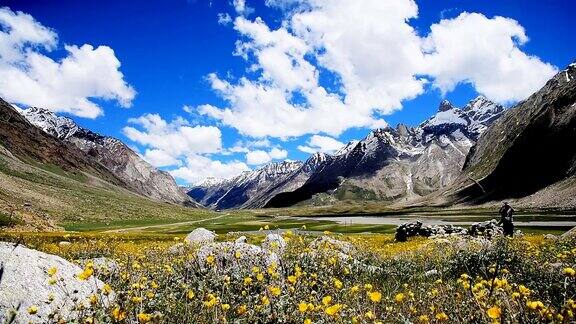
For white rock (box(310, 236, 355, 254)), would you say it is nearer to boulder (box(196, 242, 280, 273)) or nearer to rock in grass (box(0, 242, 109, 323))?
boulder (box(196, 242, 280, 273))

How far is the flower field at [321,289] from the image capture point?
539 centimetres

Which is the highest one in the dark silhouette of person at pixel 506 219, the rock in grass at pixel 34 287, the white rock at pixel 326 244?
the dark silhouette of person at pixel 506 219

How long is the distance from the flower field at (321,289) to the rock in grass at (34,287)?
29 cm

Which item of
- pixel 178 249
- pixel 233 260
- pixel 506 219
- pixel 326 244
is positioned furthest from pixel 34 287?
pixel 506 219

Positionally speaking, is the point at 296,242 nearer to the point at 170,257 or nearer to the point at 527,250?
the point at 170,257

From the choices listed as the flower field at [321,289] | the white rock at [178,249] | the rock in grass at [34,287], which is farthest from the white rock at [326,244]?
the rock in grass at [34,287]

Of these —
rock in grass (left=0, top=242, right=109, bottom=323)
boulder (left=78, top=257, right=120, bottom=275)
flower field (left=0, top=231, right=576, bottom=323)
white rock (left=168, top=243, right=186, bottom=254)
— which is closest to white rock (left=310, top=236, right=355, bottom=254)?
flower field (left=0, top=231, right=576, bottom=323)

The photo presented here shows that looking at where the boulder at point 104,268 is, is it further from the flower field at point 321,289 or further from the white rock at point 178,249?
the white rock at point 178,249

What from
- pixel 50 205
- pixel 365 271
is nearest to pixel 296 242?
pixel 365 271

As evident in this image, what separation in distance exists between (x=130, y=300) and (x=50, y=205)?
477ft

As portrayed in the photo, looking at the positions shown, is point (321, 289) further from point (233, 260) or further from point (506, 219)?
point (506, 219)

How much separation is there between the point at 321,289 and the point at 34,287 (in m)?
5.10

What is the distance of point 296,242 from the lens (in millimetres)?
11609

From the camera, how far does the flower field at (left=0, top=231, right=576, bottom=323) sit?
5.39 metres
